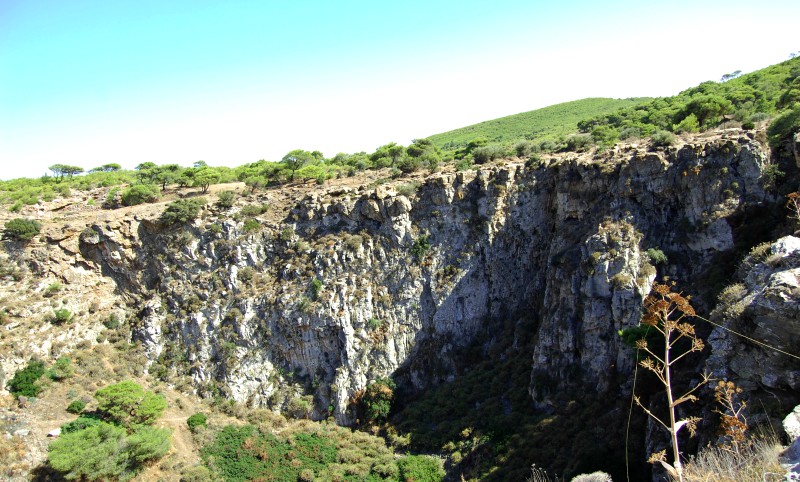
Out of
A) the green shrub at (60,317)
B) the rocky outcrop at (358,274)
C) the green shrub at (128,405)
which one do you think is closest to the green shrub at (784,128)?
the rocky outcrop at (358,274)

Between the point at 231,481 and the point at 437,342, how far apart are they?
17353 mm

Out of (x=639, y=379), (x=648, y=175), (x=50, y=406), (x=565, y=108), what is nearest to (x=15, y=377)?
(x=50, y=406)

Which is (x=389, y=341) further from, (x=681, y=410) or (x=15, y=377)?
(x=15, y=377)

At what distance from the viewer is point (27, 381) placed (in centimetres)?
2980

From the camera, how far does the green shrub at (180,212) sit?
124 feet

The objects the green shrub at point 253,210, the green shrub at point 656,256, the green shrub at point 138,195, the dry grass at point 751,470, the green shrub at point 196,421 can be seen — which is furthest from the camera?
the green shrub at point 138,195

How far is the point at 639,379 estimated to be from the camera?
22016 millimetres

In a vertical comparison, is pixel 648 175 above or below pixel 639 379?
above

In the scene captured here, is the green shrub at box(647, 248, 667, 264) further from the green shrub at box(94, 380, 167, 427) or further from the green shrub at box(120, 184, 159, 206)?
the green shrub at box(120, 184, 159, 206)

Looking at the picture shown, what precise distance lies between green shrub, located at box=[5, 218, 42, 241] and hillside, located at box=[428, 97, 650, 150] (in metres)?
54.8

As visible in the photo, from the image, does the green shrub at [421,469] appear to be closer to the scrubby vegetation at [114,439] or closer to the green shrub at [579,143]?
the scrubby vegetation at [114,439]

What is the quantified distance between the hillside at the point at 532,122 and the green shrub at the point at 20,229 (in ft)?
180

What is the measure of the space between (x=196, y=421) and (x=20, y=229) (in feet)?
71.5

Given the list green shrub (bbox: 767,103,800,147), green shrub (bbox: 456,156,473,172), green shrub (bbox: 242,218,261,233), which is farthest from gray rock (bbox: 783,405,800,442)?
green shrub (bbox: 242,218,261,233)
